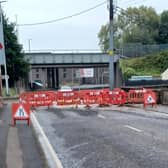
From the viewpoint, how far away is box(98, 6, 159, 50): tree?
89.7 meters

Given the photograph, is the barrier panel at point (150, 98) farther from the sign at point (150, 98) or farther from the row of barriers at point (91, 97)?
the row of barriers at point (91, 97)

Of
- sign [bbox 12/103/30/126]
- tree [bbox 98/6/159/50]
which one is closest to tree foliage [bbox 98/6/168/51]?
tree [bbox 98/6/159/50]

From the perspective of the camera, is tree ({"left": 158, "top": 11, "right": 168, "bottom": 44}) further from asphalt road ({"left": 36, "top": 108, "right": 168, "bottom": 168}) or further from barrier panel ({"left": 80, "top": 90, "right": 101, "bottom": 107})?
asphalt road ({"left": 36, "top": 108, "right": 168, "bottom": 168})

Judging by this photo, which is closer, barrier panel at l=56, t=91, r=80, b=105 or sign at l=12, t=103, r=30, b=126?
sign at l=12, t=103, r=30, b=126

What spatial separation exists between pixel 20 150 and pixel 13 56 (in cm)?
4301

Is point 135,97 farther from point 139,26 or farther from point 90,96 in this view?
point 139,26

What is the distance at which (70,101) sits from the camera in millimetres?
25984

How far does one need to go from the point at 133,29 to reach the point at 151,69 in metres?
29.7

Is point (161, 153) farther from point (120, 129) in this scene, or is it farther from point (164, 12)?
point (164, 12)

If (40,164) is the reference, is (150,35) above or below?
above

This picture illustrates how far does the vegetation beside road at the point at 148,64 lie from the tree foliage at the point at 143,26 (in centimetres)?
2514

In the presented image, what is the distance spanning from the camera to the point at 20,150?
8.88 meters

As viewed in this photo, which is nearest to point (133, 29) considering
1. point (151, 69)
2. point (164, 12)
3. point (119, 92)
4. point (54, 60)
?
point (164, 12)

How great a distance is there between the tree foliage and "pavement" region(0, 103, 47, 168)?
80.3 meters
